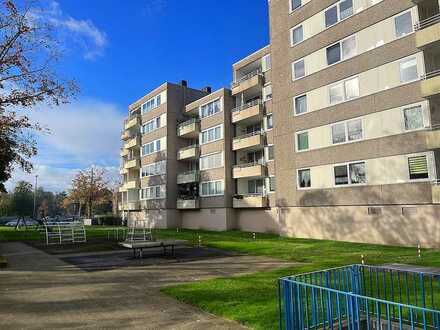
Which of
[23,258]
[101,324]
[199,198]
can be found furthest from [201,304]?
[199,198]

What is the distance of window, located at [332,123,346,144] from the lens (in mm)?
26844

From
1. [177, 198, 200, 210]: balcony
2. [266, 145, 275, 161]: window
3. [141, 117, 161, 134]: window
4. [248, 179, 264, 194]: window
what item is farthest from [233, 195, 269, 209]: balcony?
[141, 117, 161, 134]: window

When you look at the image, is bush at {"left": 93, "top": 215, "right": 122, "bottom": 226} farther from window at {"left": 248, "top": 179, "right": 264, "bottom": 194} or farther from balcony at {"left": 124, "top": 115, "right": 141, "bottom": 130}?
window at {"left": 248, "top": 179, "right": 264, "bottom": 194}

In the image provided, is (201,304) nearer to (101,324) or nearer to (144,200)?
(101,324)

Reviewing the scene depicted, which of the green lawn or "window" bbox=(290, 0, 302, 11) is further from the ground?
"window" bbox=(290, 0, 302, 11)

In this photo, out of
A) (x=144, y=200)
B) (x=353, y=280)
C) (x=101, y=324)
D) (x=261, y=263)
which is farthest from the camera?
(x=144, y=200)

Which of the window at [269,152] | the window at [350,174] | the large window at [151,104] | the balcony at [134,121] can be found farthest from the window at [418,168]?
the balcony at [134,121]

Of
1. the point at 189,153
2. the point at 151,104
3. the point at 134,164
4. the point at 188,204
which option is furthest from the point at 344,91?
the point at 134,164

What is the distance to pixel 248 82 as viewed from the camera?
129 ft

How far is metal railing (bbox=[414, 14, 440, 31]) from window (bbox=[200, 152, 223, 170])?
23.1 meters

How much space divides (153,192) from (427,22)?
3806 centimetres

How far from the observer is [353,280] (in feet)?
23.6

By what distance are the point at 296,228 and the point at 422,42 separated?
14.8 m

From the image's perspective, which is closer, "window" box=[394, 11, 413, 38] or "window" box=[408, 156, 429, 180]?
"window" box=[408, 156, 429, 180]
